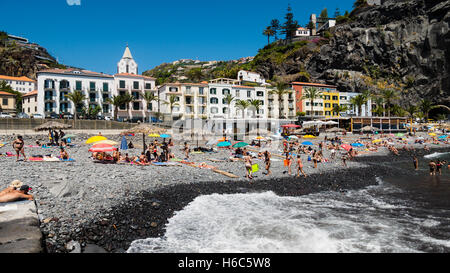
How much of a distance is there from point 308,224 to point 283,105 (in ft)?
211

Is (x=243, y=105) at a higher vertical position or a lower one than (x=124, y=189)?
higher

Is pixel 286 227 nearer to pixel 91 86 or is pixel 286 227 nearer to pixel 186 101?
pixel 186 101

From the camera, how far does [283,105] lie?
7206 centimetres

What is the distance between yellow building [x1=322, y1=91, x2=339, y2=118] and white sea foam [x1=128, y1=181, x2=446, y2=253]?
6586cm

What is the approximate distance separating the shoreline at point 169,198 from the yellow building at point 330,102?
54.1 m

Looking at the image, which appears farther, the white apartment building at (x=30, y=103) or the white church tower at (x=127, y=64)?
the white church tower at (x=127, y=64)

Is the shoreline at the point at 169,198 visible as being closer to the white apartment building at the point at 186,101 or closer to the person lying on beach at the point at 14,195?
the person lying on beach at the point at 14,195

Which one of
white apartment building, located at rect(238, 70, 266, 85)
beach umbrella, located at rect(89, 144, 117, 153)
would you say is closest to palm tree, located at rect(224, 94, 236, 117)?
white apartment building, located at rect(238, 70, 266, 85)

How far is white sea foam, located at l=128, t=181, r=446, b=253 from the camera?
27.2 feet

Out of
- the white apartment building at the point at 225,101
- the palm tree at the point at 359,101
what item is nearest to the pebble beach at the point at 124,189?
the white apartment building at the point at 225,101

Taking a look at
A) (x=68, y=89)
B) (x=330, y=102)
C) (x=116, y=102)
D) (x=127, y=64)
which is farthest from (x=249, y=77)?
(x=68, y=89)

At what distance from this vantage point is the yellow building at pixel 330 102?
2955 inches

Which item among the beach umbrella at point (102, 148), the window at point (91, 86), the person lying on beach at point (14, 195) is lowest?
the person lying on beach at point (14, 195)

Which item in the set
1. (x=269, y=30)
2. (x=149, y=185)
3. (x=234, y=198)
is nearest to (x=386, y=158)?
(x=234, y=198)
